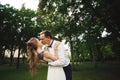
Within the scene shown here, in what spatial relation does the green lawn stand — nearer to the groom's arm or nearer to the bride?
the groom's arm

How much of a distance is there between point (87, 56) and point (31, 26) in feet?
172

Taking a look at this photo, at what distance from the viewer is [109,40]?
26.2m

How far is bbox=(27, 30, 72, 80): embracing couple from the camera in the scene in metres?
4.05

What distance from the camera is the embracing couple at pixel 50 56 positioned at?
159 inches

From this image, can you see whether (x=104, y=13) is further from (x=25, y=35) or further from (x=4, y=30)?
(x=25, y=35)

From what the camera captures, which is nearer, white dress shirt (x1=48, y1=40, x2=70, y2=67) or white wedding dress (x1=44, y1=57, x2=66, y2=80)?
white dress shirt (x1=48, y1=40, x2=70, y2=67)

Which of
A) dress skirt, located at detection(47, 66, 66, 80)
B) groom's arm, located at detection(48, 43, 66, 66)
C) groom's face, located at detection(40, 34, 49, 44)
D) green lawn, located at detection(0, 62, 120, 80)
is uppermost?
groom's face, located at detection(40, 34, 49, 44)

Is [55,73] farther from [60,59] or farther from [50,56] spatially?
[50,56]

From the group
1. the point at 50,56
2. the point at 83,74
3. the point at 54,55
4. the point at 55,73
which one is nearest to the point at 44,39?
the point at 54,55

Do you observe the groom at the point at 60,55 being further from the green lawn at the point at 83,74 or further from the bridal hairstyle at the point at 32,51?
the green lawn at the point at 83,74

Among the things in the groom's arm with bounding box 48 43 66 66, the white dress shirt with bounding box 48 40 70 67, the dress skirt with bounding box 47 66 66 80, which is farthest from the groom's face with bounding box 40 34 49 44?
the dress skirt with bounding box 47 66 66 80

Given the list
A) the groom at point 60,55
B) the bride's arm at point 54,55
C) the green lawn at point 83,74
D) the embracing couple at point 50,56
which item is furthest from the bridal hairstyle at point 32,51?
the green lawn at point 83,74

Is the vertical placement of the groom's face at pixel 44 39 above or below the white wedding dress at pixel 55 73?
above

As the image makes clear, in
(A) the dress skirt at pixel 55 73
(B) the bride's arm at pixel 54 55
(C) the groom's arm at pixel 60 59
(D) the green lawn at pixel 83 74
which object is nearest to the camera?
(B) the bride's arm at pixel 54 55
